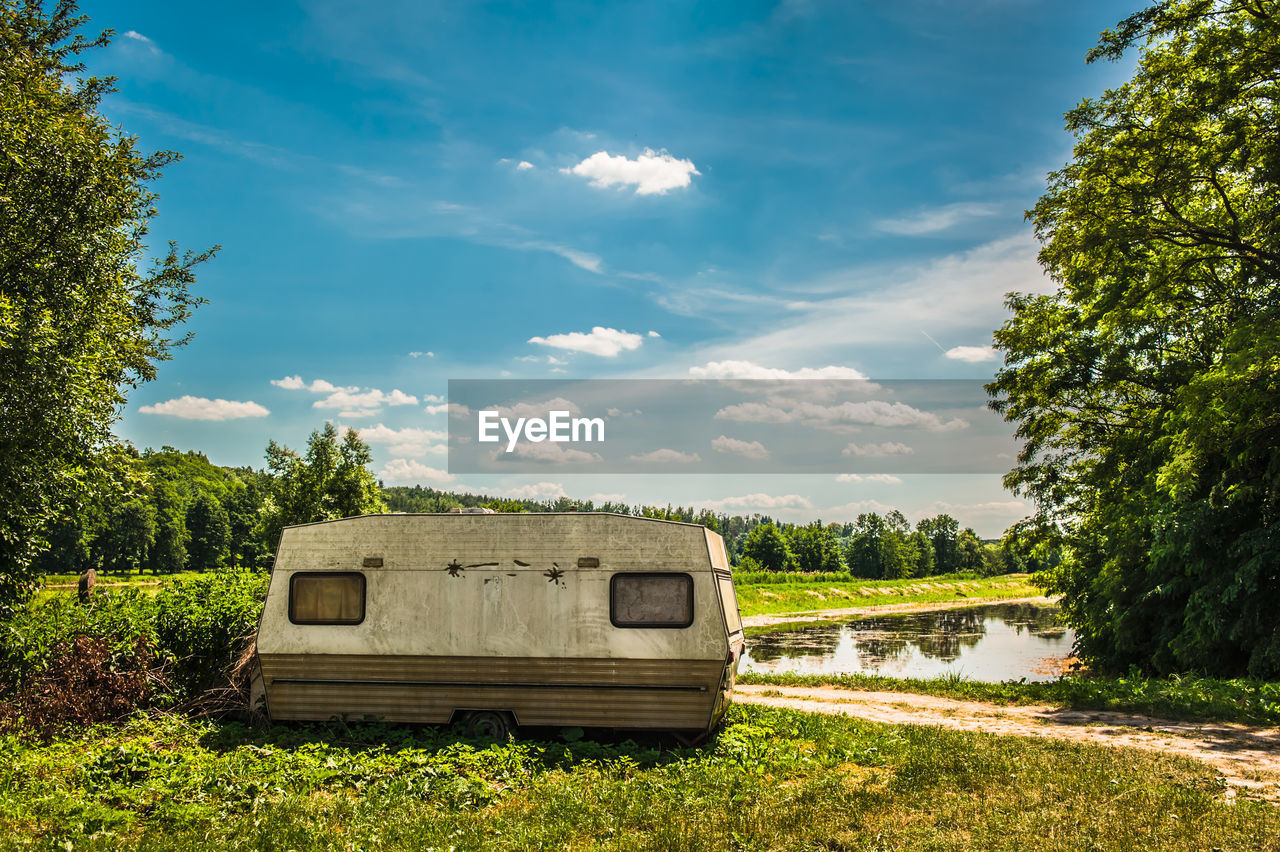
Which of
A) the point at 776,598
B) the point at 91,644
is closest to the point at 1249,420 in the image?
the point at 91,644

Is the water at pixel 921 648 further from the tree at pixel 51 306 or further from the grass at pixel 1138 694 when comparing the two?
the tree at pixel 51 306

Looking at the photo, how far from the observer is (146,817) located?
6914mm

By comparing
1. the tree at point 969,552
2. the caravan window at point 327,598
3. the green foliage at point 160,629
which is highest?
the caravan window at point 327,598

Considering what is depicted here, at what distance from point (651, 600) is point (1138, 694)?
399 inches

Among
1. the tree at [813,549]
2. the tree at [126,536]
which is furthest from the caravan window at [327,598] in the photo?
the tree at [126,536]

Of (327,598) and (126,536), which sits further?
(126,536)

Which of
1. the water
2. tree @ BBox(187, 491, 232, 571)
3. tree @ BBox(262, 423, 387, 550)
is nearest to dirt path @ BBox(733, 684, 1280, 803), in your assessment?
the water

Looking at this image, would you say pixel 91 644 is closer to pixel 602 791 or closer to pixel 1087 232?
pixel 602 791

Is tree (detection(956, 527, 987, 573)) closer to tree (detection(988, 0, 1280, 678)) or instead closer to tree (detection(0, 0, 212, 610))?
tree (detection(988, 0, 1280, 678))

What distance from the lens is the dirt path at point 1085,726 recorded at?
359 inches

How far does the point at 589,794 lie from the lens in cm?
761

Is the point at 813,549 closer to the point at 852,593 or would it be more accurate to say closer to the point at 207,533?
the point at 852,593

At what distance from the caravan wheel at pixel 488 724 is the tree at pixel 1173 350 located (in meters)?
13.2

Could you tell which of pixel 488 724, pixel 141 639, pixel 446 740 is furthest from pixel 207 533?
pixel 446 740
